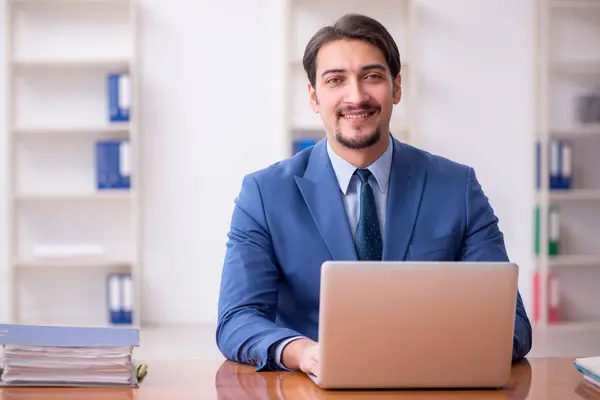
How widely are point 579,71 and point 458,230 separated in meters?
3.39

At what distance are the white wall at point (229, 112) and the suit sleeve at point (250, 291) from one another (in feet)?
9.56

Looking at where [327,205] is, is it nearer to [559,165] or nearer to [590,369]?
[590,369]

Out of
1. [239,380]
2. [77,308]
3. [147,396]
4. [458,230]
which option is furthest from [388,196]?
[77,308]

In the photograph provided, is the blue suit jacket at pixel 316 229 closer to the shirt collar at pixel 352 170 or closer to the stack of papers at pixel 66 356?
the shirt collar at pixel 352 170

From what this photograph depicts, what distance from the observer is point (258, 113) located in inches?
195

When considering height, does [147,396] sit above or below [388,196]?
below

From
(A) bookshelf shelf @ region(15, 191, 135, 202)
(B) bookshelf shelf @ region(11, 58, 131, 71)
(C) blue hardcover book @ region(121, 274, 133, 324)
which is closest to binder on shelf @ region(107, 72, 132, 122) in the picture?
(B) bookshelf shelf @ region(11, 58, 131, 71)

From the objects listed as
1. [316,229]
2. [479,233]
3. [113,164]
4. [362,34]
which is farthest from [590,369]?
[113,164]

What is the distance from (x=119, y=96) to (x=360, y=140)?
290 centimetres

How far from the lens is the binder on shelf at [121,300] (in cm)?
466

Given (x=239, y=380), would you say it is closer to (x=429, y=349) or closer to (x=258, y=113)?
(x=429, y=349)

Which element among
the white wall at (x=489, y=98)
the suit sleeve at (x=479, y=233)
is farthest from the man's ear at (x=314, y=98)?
the white wall at (x=489, y=98)

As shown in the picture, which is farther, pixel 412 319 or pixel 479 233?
pixel 479 233

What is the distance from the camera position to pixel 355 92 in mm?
2027
